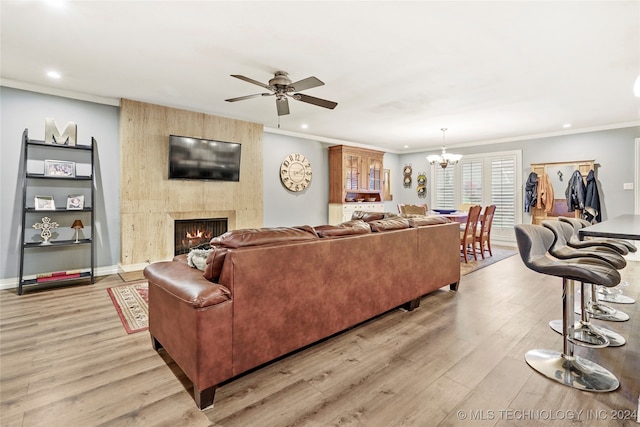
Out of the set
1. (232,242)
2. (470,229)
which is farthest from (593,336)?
(470,229)

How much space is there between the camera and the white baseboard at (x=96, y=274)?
12.8 ft

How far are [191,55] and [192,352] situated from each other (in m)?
2.91

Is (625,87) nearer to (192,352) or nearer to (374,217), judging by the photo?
(374,217)

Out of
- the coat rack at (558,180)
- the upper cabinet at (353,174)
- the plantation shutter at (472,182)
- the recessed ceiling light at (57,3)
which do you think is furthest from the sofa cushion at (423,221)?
the plantation shutter at (472,182)

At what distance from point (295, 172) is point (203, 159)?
224 cm

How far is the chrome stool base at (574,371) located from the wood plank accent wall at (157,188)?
480 cm

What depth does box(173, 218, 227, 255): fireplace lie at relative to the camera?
5160mm

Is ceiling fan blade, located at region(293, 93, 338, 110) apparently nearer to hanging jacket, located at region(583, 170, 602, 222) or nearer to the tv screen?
the tv screen

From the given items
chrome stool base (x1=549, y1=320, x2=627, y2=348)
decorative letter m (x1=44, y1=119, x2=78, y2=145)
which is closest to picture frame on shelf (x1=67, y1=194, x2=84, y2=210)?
decorative letter m (x1=44, y1=119, x2=78, y2=145)

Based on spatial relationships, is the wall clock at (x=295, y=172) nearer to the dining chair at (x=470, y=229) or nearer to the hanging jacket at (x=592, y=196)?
the dining chair at (x=470, y=229)

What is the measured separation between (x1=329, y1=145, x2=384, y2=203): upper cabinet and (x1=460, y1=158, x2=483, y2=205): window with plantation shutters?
2.19 meters

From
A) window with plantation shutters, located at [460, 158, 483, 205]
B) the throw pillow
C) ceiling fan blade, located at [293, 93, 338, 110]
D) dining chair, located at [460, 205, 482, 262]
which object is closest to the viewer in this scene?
the throw pillow

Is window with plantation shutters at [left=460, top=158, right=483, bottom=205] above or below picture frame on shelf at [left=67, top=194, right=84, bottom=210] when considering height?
above

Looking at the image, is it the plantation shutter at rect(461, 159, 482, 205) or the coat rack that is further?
the plantation shutter at rect(461, 159, 482, 205)
